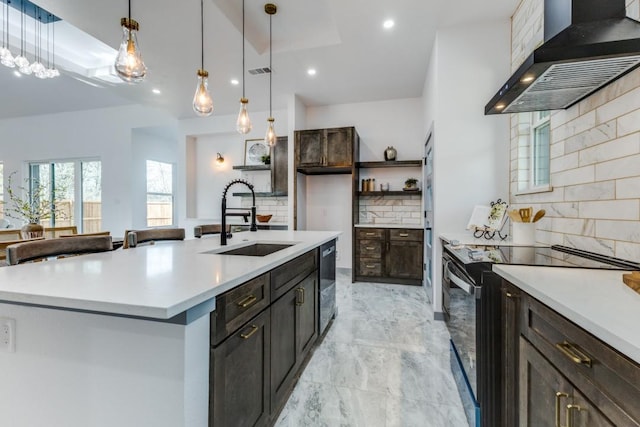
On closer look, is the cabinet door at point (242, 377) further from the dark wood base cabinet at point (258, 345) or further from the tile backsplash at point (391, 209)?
the tile backsplash at point (391, 209)

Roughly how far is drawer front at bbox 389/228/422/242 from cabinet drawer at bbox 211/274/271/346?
3.13m

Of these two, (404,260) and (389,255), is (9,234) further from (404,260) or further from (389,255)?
(404,260)

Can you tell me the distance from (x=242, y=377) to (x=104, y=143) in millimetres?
7226

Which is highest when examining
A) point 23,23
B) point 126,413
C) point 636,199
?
point 23,23

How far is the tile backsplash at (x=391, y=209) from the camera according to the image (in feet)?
15.5

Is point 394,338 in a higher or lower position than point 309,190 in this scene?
lower

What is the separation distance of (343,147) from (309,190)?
1.19 metres

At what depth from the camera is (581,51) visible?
48.4 inches

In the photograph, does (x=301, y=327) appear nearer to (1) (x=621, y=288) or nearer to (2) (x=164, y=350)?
(2) (x=164, y=350)

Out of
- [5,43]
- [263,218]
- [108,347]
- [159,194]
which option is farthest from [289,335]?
[159,194]

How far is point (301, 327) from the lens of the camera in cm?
190

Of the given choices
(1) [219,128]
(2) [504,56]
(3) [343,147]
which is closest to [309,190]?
(3) [343,147]

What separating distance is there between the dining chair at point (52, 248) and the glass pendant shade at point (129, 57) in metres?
1.06

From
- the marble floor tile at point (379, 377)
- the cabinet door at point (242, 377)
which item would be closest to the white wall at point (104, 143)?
the marble floor tile at point (379, 377)
